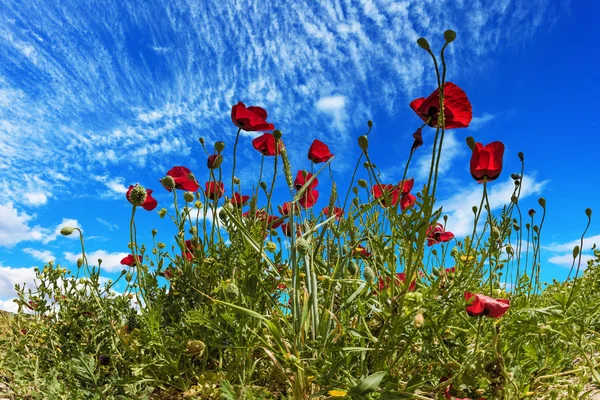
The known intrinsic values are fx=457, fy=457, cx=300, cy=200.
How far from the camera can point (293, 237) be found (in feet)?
4.83

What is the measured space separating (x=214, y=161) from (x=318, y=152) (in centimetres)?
57

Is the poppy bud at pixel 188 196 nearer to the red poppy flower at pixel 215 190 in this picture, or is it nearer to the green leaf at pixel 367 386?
the red poppy flower at pixel 215 190

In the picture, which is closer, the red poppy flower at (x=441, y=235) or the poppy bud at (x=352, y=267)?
the poppy bud at (x=352, y=267)

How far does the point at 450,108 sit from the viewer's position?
1.33m

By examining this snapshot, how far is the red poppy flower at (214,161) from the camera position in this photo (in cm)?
186

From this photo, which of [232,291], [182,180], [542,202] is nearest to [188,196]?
[182,180]

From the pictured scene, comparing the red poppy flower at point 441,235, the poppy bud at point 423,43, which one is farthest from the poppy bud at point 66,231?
the red poppy flower at point 441,235

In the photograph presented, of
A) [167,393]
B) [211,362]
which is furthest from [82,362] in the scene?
[211,362]

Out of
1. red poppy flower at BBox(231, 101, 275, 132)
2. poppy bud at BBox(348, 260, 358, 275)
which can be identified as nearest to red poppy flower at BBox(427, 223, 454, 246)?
poppy bud at BBox(348, 260, 358, 275)

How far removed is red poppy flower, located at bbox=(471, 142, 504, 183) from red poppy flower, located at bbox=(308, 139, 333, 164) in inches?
33.1

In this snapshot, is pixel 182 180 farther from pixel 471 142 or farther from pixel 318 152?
pixel 471 142

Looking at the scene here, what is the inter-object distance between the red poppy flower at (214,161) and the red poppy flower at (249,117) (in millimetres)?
154

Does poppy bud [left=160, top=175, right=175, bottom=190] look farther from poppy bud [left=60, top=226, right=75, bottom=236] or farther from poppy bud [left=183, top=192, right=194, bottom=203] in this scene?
poppy bud [left=60, top=226, right=75, bottom=236]

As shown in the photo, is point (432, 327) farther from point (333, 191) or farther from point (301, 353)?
point (333, 191)
